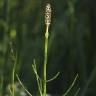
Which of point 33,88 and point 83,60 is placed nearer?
point 33,88

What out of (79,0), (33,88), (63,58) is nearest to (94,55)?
(63,58)

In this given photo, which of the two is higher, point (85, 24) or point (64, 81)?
point (85, 24)

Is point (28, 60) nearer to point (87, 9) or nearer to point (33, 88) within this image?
point (33, 88)

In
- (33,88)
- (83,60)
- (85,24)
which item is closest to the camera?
(33,88)

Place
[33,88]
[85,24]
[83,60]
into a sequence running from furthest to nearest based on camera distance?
[85,24] → [83,60] → [33,88]


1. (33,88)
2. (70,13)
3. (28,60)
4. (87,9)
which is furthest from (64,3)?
(33,88)

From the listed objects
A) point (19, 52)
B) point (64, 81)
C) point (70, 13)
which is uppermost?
point (70, 13)
